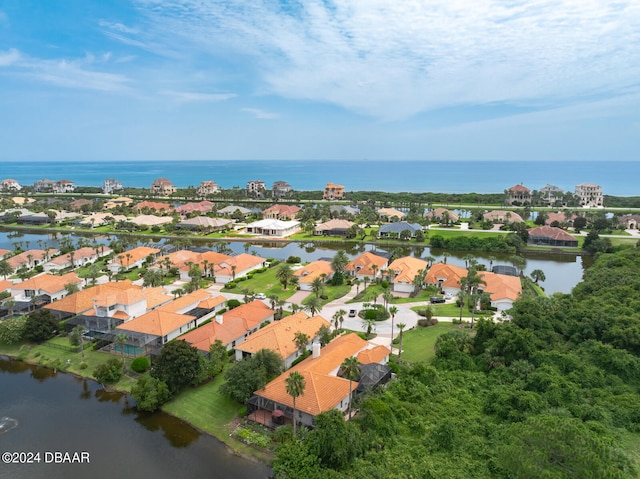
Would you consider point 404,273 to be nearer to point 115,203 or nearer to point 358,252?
point 358,252

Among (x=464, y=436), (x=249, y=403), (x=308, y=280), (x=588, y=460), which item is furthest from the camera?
→ (x=308, y=280)

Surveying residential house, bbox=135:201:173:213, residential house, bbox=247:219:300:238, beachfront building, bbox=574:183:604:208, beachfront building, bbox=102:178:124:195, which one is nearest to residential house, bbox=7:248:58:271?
residential house, bbox=247:219:300:238

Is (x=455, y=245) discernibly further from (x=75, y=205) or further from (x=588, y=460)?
(x=75, y=205)

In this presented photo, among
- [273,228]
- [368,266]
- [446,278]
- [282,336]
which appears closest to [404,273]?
[446,278]

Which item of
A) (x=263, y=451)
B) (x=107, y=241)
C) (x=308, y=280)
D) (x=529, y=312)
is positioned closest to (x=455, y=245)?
(x=308, y=280)

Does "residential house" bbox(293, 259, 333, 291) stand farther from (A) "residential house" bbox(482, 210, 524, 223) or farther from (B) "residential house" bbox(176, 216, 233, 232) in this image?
(A) "residential house" bbox(482, 210, 524, 223)

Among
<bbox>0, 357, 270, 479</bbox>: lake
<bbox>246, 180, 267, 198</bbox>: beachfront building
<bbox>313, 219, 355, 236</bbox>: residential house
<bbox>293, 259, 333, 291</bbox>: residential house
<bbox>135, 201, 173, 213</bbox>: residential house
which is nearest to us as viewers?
<bbox>0, 357, 270, 479</bbox>: lake
